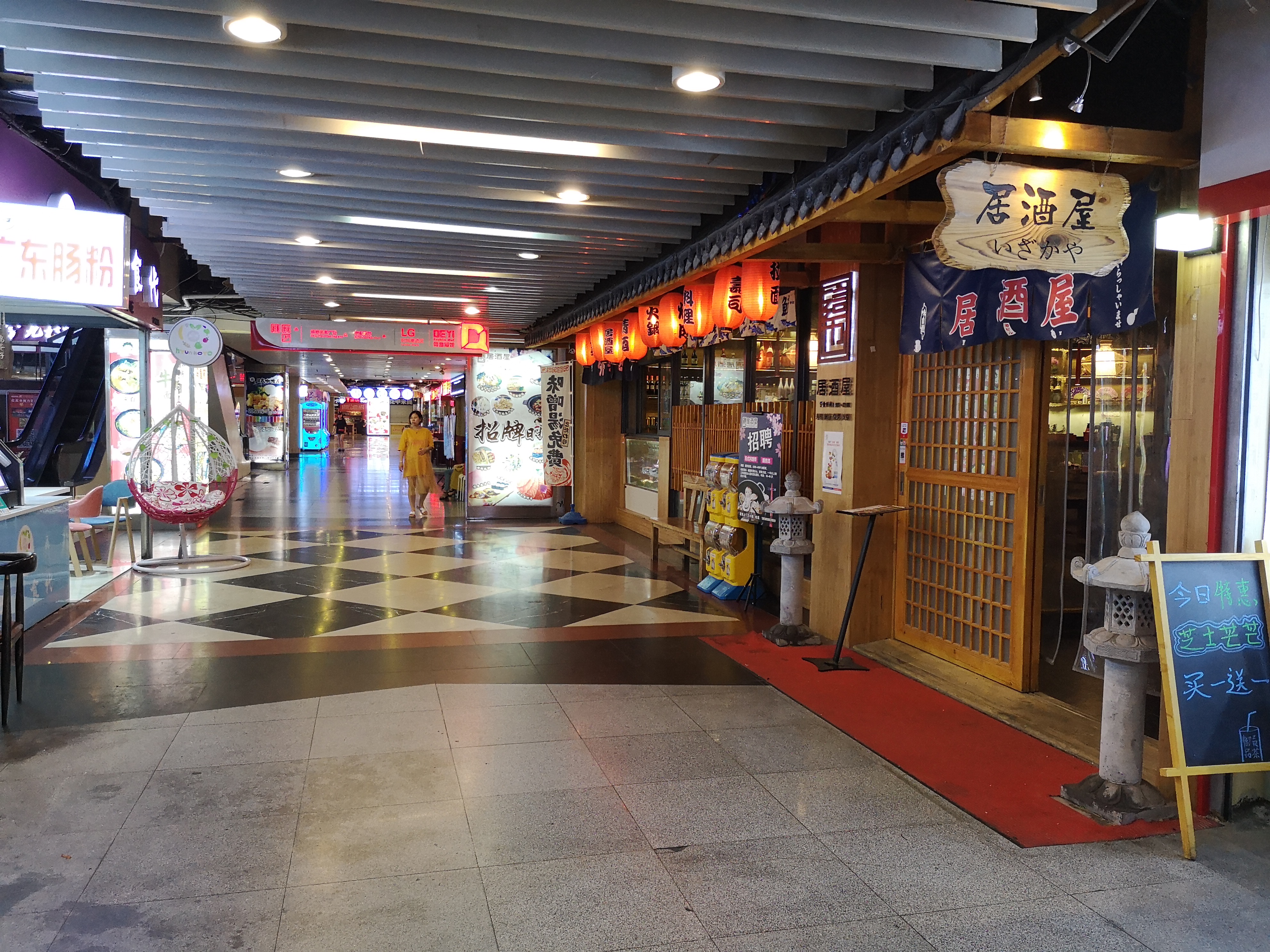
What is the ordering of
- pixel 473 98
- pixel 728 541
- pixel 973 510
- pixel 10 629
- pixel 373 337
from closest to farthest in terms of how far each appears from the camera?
1. pixel 473 98
2. pixel 10 629
3. pixel 973 510
4. pixel 728 541
5. pixel 373 337

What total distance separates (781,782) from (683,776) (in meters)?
0.45

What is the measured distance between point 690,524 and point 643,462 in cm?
299

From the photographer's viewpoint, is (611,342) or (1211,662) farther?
(611,342)

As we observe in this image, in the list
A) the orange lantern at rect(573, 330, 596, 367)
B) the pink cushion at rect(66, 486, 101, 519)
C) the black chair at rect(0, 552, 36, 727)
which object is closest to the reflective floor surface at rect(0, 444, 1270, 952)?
the black chair at rect(0, 552, 36, 727)

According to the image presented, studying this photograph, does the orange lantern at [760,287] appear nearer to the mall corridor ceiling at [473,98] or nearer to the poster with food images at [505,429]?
the mall corridor ceiling at [473,98]

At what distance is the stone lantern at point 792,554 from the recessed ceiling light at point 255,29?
14.0 feet

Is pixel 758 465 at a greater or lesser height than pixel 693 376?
lesser

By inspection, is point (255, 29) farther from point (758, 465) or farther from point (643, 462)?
point (643, 462)

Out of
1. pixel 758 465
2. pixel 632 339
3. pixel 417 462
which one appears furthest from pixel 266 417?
pixel 758 465

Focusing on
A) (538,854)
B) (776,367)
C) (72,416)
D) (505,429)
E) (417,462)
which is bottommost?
(538,854)

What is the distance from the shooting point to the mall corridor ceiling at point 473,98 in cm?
349

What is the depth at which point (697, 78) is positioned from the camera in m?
4.00

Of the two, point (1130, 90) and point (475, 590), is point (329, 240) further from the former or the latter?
point (1130, 90)

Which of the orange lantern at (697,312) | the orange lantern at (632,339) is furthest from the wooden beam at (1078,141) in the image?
the orange lantern at (632,339)
